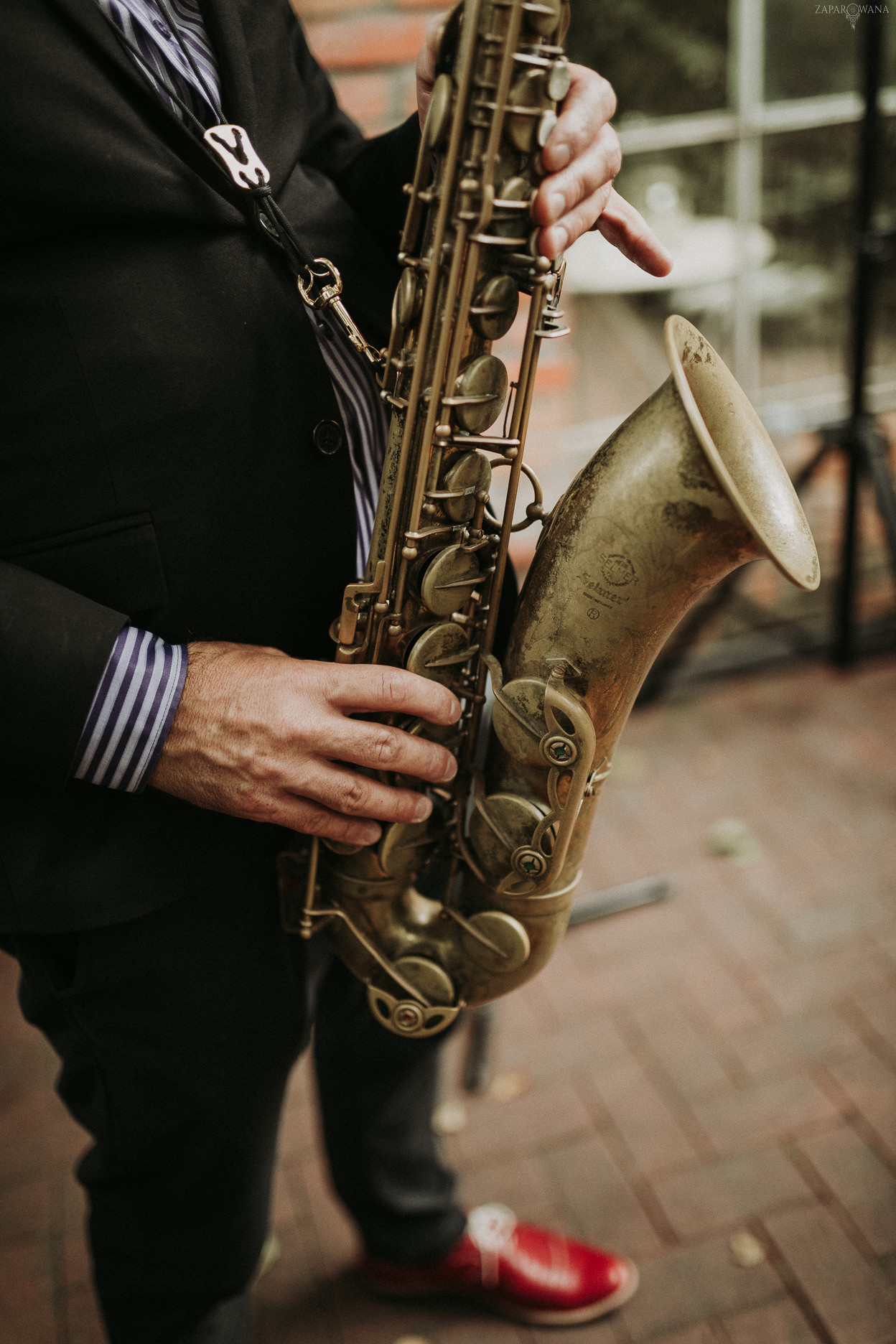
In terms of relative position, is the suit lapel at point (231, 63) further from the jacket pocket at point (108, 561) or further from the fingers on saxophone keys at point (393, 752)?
the fingers on saxophone keys at point (393, 752)

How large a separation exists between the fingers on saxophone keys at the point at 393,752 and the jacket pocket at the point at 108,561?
0.87ft

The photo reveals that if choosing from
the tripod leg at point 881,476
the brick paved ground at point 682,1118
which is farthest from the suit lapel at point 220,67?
the tripod leg at point 881,476

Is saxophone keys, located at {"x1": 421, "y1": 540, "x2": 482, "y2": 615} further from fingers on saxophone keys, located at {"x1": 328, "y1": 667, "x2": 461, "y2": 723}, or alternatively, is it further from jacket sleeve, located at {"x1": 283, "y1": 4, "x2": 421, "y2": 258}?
jacket sleeve, located at {"x1": 283, "y1": 4, "x2": 421, "y2": 258}

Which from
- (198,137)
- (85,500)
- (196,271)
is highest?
(198,137)

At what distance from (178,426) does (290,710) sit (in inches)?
13.0

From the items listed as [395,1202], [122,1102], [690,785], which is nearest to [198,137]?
[122,1102]

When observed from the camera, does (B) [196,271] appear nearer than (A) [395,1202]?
Yes

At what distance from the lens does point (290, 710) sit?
1.11 m

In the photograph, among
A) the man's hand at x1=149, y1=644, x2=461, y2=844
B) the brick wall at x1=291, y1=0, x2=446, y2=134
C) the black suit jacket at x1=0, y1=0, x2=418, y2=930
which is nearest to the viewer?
the black suit jacket at x1=0, y1=0, x2=418, y2=930

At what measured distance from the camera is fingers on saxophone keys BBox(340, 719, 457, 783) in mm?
1137

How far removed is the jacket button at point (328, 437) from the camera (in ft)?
3.84

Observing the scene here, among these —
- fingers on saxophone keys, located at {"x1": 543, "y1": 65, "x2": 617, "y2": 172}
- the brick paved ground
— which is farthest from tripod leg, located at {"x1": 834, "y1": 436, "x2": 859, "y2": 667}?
fingers on saxophone keys, located at {"x1": 543, "y1": 65, "x2": 617, "y2": 172}

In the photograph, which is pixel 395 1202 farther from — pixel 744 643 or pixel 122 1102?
pixel 744 643

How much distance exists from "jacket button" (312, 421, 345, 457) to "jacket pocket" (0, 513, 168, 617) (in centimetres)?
22
